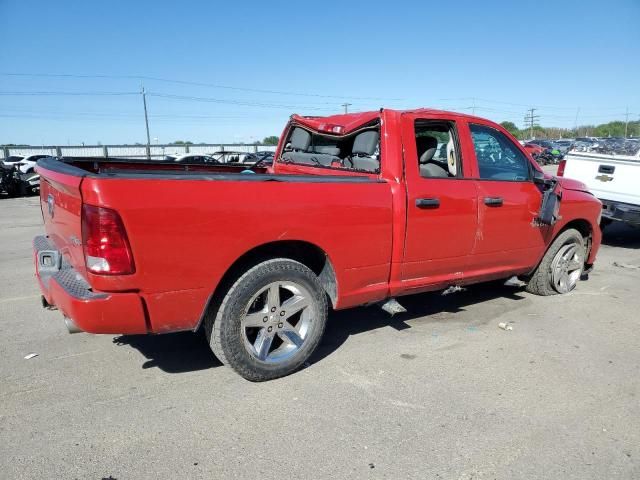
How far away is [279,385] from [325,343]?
80 cm

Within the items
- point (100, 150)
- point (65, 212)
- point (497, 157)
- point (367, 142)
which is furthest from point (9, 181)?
point (100, 150)

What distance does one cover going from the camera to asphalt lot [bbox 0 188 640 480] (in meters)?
2.56

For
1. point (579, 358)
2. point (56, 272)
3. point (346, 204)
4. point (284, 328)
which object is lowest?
point (579, 358)

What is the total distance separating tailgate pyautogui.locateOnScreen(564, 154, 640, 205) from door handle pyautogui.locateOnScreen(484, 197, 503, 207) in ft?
17.1

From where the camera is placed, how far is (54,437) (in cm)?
272

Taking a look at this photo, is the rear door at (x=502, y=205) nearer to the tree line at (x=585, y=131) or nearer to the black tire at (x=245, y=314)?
the black tire at (x=245, y=314)

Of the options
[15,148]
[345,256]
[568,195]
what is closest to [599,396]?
[345,256]

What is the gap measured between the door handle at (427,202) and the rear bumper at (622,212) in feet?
19.3

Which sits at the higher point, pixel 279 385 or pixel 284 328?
pixel 284 328

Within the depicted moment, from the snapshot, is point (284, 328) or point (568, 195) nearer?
point (284, 328)

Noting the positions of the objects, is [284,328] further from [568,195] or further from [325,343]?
[568,195]

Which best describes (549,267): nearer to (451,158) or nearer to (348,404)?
(451,158)

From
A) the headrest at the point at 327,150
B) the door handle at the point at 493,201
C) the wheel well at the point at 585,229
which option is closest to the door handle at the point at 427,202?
the door handle at the point at 493,201

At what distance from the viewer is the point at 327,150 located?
4719 millimetres
